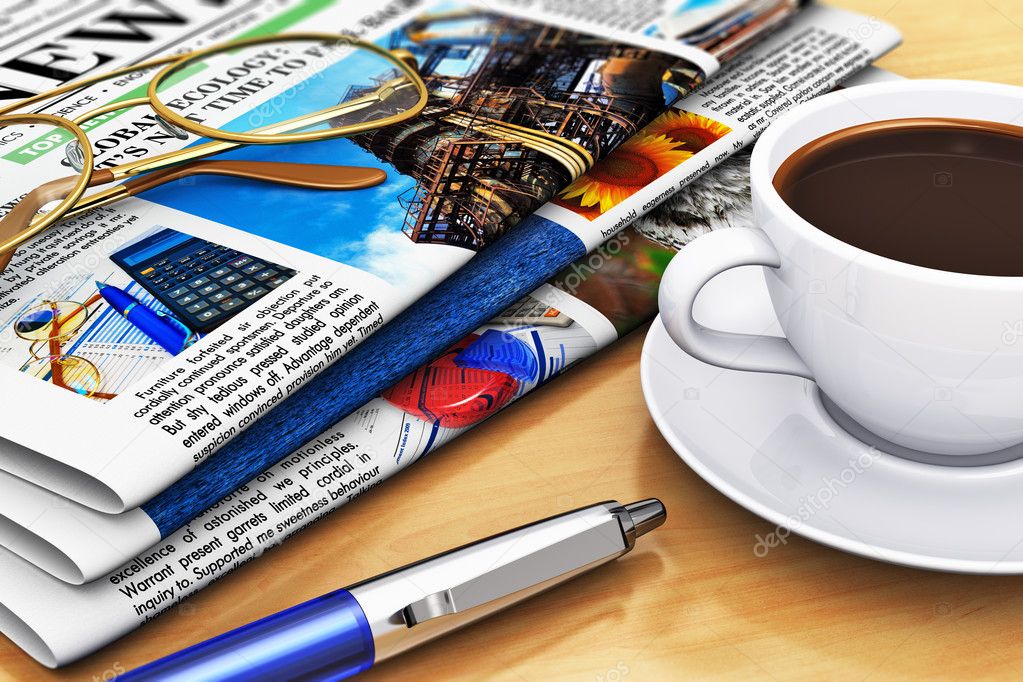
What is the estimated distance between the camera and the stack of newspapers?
33cm

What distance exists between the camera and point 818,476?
349 mm

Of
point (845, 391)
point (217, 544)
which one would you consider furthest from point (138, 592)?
point (845, 391)

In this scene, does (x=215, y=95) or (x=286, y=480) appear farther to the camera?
(x=215, y=95)

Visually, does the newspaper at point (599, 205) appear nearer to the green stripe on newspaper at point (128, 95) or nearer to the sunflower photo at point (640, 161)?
the sunflower photo at point (640, 161)

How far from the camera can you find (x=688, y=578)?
0.34m

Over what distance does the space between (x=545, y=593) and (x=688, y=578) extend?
5cm

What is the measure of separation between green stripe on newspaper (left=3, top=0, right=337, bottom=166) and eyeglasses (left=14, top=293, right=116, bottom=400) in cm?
11

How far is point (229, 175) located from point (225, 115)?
0.20 ft

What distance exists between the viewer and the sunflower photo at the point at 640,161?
1.55ft

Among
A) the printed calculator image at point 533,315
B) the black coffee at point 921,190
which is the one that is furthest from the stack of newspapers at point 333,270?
the black coffee at point 921,190

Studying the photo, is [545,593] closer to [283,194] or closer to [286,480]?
[286,480]

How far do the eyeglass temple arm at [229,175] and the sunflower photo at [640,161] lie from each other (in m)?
0.10

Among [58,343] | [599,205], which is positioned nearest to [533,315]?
[599,205]

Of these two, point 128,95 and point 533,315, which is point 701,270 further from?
point 128,95
